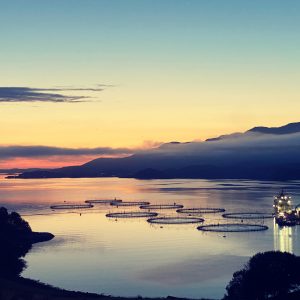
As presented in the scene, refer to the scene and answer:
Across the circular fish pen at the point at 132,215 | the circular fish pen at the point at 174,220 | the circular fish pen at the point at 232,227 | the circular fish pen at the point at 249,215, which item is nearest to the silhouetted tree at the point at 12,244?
the circular fish pen at the point at 174,220

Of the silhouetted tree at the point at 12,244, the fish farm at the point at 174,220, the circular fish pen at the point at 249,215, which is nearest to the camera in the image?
the silhouetted tree at the point at 12,244

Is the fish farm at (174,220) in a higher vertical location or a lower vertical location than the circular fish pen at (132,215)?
lower

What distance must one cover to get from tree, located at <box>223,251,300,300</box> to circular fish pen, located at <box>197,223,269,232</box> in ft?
185

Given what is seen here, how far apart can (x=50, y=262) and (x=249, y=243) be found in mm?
33733

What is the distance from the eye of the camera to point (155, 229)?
10644 centimetres

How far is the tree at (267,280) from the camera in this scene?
45062 mm

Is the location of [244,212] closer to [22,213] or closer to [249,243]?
[249,243]

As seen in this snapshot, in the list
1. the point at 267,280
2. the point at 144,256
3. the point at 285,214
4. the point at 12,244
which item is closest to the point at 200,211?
the point at 285,214

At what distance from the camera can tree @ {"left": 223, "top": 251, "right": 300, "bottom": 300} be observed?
4506 centimetres

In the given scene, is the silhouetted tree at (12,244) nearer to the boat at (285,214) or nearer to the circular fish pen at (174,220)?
the circular fish pen at (174,220)

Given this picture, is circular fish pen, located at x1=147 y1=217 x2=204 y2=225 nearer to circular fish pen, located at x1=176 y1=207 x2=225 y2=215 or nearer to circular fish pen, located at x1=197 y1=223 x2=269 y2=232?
circular fish pen, located at x1=197 y1=223 x2=269 y2=232

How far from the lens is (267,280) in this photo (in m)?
45.1

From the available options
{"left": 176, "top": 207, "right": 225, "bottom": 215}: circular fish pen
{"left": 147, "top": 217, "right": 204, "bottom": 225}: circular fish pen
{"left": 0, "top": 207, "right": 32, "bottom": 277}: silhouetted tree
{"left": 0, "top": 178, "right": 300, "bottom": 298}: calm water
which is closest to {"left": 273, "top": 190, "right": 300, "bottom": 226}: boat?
{"left": 0, "top": 178, "right": 300, "bottom": 298}: calm water

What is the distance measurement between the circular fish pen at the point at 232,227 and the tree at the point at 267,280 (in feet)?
185
